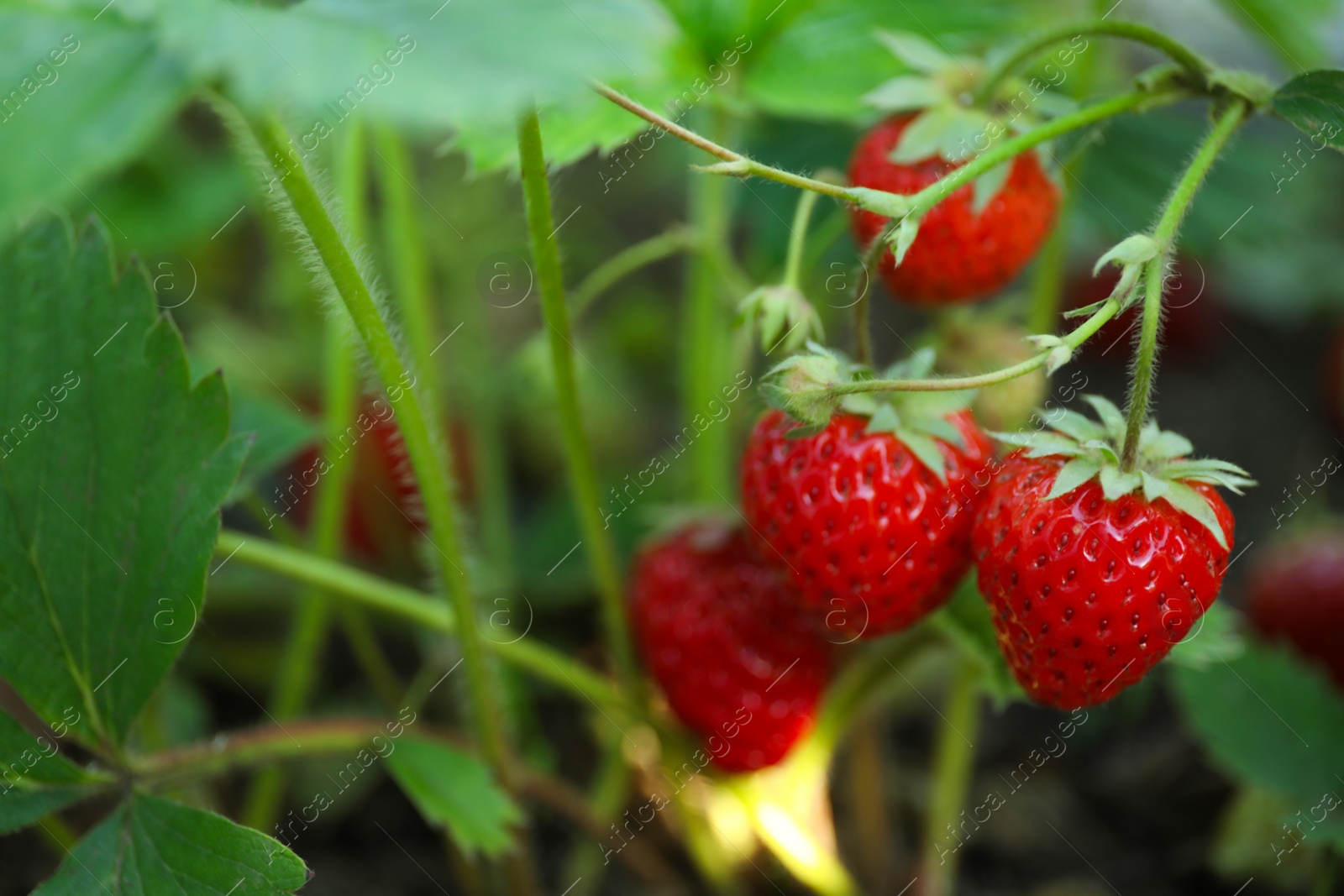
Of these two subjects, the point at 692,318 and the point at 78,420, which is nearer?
the point at 78,420

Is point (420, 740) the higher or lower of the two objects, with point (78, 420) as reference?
lower

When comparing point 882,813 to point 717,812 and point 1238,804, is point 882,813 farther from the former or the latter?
point 1238,804

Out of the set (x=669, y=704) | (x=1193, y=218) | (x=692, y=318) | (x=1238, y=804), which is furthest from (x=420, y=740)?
(x=1193, y=218)

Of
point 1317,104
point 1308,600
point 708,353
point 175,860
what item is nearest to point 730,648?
point 708,353

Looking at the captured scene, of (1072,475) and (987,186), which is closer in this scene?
(1072,475)

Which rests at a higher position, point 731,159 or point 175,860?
point 731,159

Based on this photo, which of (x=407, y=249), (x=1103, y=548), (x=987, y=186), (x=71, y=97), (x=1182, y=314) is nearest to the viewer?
(x=71, y=97)

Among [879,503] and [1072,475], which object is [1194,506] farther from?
[879,503]
